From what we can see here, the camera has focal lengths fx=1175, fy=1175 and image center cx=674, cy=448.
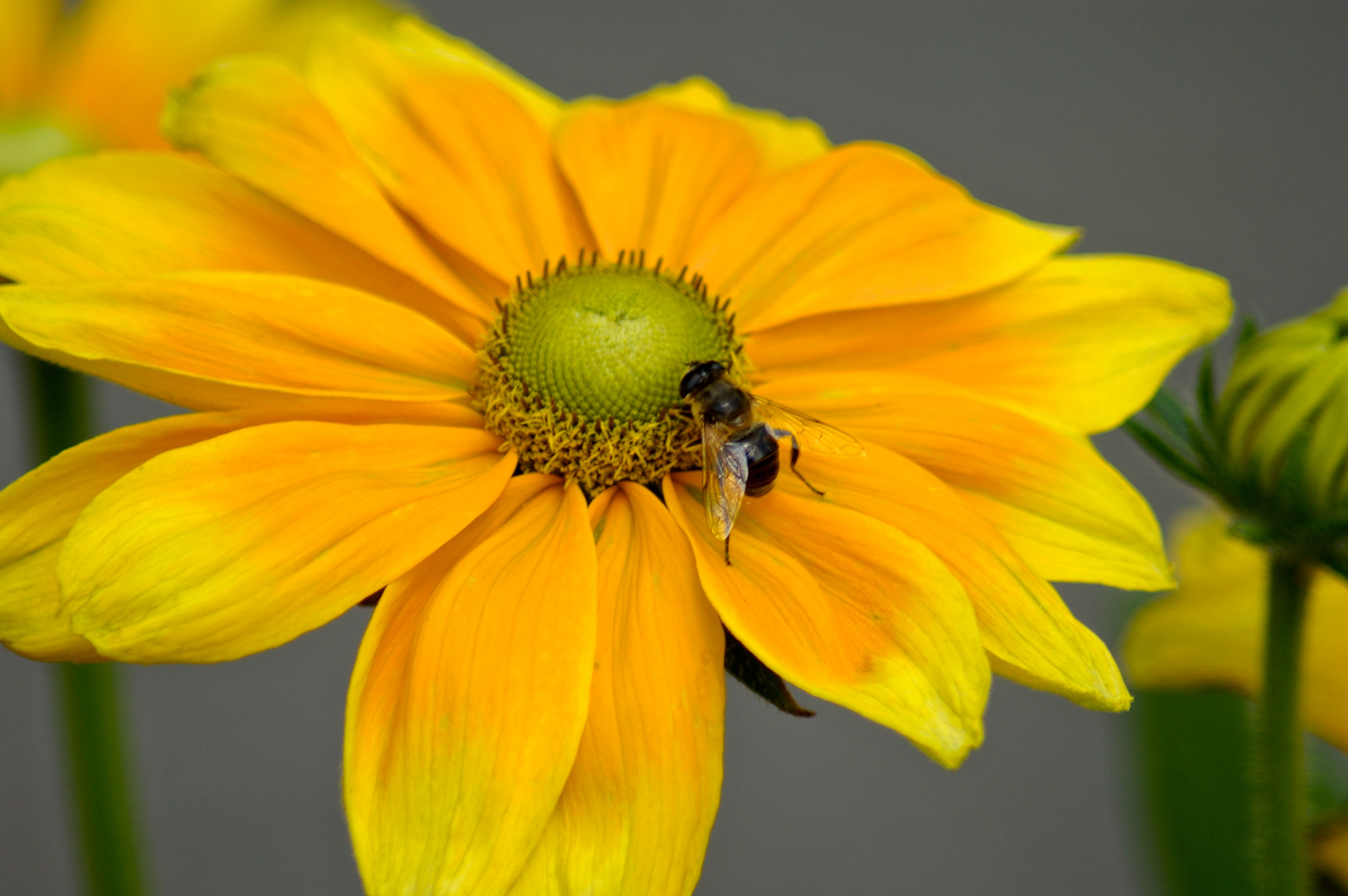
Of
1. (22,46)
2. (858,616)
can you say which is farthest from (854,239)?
(22,46)

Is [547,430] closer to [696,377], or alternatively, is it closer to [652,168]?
[696,377]

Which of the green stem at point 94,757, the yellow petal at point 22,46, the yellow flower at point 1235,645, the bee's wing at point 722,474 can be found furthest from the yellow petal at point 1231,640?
the yellow petal at point 22,46

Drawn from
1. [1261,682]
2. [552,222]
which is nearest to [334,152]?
[552,222]

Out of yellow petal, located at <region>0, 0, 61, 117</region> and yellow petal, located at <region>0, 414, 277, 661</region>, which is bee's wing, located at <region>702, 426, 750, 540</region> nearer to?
yellow petal, located at <region>0, 414, 277, 661</region>

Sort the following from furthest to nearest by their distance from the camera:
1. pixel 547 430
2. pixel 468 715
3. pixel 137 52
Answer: pixel 137 52 < pixel 547 430 < pixel 468 715

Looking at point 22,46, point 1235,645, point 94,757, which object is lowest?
point 94,757

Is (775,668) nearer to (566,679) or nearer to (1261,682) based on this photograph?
(566,679)
